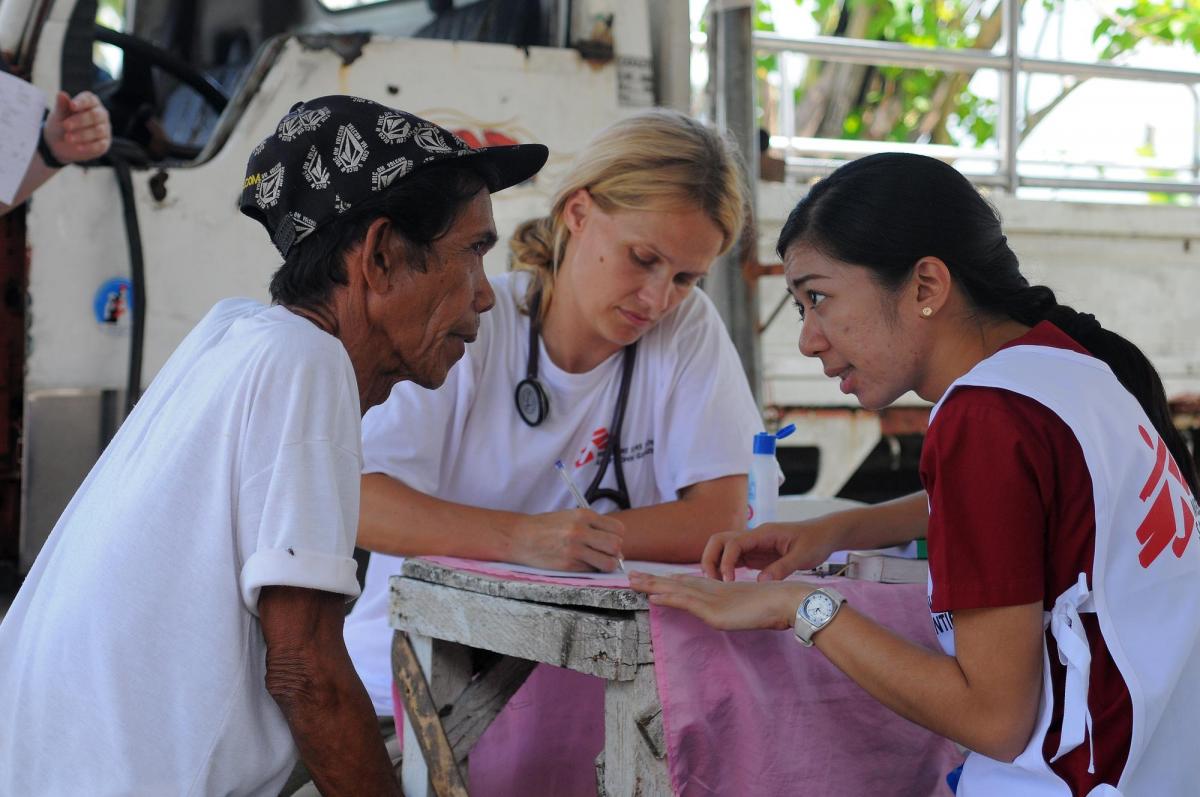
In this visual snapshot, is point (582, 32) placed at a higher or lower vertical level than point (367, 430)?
higher

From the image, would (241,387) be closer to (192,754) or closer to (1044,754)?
(192,754)

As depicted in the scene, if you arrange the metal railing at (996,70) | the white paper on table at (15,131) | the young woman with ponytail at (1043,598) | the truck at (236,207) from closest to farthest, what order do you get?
the young woman with ponytail at (1043,598) → the white paper on table at (15,131) → the truck at (236,207) → the metal railing at (996,70)

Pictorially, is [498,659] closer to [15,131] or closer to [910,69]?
[15,131]

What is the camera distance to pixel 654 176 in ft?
7.04

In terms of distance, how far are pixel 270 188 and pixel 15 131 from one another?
137 cm

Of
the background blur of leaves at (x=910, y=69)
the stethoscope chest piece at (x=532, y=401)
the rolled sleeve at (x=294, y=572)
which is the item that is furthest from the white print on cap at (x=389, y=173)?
the background blur of leaves at (x=910, y=69)

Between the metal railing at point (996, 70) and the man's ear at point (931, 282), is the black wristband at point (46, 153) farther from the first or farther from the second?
the metal railing at point (996, 70)

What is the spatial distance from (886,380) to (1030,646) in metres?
0.43

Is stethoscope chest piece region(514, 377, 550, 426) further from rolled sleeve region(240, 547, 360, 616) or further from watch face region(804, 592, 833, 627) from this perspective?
rolled sleeve region(240, 547, 360, 616)

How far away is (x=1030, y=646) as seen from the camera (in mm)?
1244

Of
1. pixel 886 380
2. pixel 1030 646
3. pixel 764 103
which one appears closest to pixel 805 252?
pixel 886 380

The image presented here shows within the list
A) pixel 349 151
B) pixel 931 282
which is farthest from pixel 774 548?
pixel 349 151

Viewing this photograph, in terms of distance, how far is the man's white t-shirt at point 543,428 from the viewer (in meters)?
2.09

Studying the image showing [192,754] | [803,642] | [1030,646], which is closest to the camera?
[192,754]
